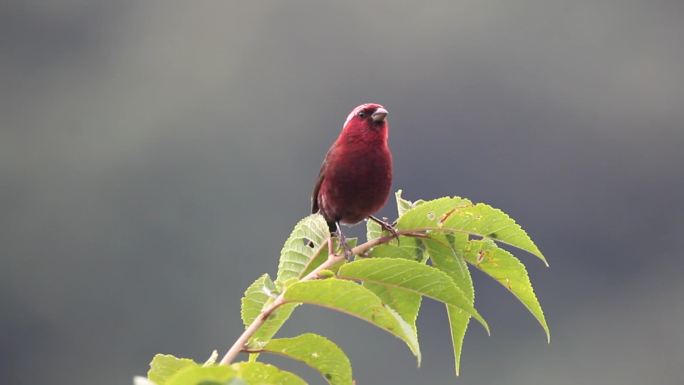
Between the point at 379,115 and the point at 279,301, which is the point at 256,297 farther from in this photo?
the point at 379,115

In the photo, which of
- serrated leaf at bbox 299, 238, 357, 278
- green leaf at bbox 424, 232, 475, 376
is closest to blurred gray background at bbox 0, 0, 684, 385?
serrated leaf at bbox 299, 238, 357, 278

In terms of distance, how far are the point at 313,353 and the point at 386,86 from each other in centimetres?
10849

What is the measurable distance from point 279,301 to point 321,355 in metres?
0.19

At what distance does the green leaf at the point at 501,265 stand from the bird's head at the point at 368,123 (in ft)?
4.32

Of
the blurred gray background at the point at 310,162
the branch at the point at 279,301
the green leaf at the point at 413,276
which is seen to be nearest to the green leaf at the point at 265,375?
the branch at the point at 279,301

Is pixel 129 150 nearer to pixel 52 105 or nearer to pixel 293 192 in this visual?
pixel 293 192

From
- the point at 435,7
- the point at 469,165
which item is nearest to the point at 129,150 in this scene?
the point at 469,165

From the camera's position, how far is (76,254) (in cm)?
8681

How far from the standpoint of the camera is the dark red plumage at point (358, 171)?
3.62 metres

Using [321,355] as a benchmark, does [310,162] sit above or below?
below

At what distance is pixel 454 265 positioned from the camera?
2551 mm

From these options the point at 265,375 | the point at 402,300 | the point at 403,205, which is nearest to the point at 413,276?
the point at 402,300

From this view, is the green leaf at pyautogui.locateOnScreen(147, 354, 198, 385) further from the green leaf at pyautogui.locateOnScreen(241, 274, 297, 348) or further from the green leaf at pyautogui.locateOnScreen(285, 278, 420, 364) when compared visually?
the green leaf at pyautogui.locateOnScreen(241, 274, 297, 348)

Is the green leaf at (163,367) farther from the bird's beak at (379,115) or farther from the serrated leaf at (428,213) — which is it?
the bird's beak at (379,115)
